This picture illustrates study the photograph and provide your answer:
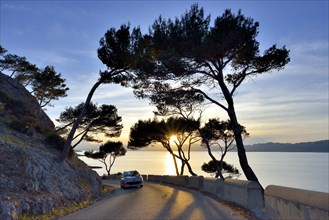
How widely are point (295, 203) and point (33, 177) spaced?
9785 millimetres

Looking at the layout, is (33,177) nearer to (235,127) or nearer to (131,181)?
(235,127)

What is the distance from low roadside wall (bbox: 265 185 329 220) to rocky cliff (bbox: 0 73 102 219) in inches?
254

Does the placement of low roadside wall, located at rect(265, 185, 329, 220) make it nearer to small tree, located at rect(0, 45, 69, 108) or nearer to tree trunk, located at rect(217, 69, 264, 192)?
tree trunk, located at rect(217, 69, 264, 192)

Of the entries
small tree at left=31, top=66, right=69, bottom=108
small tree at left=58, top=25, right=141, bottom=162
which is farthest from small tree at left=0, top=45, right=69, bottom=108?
small tree at left=58, top=25, right=141, bottom=162

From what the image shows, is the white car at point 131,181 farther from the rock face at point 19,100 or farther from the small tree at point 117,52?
the small tree at point 117,52

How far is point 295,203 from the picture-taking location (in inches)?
261

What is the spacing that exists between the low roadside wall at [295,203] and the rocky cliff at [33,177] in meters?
6.45

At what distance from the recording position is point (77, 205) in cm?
1451

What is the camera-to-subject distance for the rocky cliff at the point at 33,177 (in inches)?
417

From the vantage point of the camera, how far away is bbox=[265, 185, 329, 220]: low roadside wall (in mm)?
5664

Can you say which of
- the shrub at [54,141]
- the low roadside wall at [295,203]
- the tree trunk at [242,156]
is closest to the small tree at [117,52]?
the shrub at [54,141]

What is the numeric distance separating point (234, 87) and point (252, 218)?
8896 mm

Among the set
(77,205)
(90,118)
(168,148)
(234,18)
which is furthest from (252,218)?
(168,148)

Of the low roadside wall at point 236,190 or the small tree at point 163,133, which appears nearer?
the low roadside wall at point 236,190
